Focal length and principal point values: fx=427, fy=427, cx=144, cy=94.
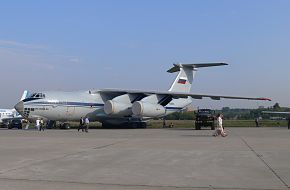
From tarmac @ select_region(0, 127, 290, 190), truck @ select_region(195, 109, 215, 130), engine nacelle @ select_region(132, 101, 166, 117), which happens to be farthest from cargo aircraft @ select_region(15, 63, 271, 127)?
tarmac @ select_region(0, 127, 290, 190)

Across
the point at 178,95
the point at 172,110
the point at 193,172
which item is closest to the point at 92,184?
the point at 193,172

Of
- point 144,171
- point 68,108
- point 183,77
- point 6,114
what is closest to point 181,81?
point 183,77

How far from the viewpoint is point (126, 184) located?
7832 mm

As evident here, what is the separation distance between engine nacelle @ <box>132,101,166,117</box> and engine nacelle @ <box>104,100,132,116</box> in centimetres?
114

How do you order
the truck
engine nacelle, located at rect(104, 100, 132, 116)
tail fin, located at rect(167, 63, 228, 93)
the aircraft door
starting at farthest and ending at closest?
tail fin, located at rect(167, 63, 228, 93) → engine nacelle, located at rect(104, 100, 132, 116) → the aircraft door → the truck

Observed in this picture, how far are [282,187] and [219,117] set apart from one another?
55.0 ft

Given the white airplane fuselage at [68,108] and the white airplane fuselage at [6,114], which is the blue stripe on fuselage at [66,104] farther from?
the white airplane fuselage at [6,114]

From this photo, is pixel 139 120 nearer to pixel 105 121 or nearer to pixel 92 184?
pixel 105 121

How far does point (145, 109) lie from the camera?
38219mm

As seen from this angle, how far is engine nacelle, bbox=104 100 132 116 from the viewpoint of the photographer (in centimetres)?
3815

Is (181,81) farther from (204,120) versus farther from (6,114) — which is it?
(6,114)

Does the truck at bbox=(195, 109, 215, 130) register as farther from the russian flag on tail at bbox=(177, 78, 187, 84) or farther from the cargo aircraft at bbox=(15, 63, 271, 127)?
the russian flag on tail at bbox=(177, 78, 187, 84)

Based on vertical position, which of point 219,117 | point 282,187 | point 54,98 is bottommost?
point 282,187

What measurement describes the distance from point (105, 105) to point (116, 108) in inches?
44.6
